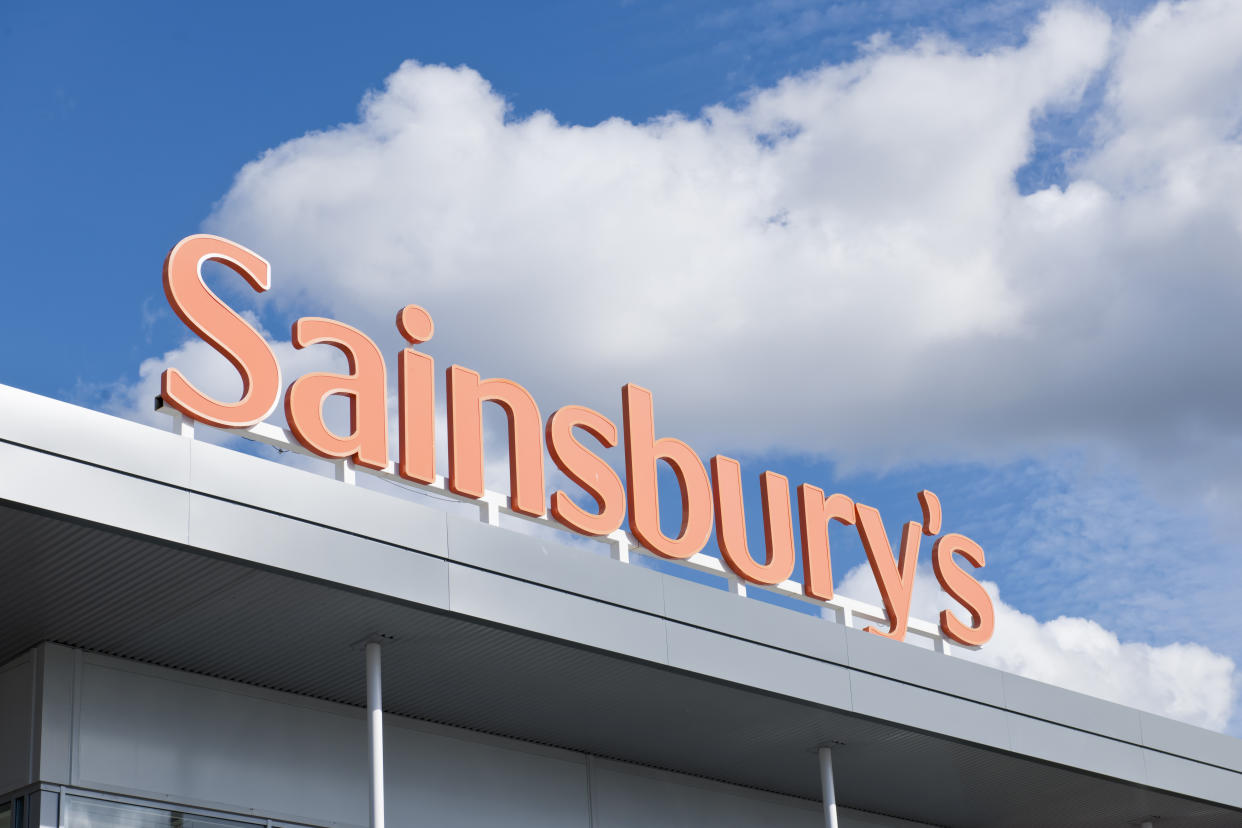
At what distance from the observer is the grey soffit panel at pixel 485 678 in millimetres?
14422

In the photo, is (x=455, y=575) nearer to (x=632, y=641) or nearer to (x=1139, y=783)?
(x=632, y=641)

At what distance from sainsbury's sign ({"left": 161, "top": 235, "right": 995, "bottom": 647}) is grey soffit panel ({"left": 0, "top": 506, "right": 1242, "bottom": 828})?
1.85 meters

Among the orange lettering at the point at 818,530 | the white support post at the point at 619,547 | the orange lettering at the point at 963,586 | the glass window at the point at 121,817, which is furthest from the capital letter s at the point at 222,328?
the orange lettering at the point at 963,586

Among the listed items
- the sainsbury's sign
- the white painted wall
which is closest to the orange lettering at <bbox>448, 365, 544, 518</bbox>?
the sainsbury's sign

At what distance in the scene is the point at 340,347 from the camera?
17.8m

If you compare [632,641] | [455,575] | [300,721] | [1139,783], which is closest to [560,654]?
[632,641]

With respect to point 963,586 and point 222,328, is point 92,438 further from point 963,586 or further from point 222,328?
Result: point 963,586

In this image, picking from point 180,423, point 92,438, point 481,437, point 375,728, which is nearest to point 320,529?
point 180,423

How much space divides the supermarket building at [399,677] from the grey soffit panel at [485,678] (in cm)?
4

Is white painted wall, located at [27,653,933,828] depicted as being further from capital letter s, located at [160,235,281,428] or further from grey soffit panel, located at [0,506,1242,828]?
capital letter s, located at [160,235,281,428]

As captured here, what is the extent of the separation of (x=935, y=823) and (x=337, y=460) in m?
12.2

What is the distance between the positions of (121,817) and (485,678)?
3.90 m

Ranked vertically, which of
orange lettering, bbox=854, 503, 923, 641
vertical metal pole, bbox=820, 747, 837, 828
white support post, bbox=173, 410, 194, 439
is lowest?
vertical metal pole, bbox=820, 747, 837, 828

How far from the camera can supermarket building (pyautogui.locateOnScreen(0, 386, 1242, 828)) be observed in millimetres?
13938
